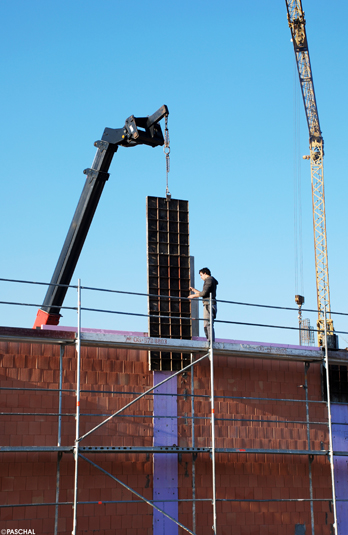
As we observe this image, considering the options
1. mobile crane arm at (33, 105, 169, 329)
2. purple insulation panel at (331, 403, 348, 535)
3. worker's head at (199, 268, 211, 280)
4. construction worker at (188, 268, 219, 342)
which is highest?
mobile crane arm at (33, 105, 169, 329)

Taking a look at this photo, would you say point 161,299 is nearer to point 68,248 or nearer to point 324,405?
point 68,248

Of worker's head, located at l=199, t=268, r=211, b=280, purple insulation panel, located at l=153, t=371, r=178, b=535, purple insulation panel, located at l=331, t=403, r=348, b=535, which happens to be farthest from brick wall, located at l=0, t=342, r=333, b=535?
worker's head, located at l=199, t=268, r=211, b=280

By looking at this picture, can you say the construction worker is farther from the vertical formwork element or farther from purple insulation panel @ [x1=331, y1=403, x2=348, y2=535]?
purple insulation panel @ [x1=331, y1=403, x2=348, y2=535]

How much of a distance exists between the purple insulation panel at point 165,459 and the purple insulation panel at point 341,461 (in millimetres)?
3769

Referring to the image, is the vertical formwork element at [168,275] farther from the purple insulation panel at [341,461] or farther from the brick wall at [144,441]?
the purple insulation panel at [341,461]

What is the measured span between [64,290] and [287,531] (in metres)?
7.50

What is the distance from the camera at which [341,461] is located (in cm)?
1454

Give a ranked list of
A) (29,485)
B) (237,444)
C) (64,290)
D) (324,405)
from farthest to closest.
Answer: (64,290), (324,405), (237,444), (29,485)

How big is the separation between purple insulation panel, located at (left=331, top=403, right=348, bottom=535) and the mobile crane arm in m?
6.98

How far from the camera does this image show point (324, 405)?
14820mm

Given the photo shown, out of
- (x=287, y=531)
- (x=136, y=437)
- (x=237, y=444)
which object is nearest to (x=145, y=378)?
(x=136, y=437)

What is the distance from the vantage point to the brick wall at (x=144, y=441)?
1195 cm

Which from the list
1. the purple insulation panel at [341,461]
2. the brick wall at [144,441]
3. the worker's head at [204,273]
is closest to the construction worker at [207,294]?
the worker's head at [204,273]

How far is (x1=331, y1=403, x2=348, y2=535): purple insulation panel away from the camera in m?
14.1
